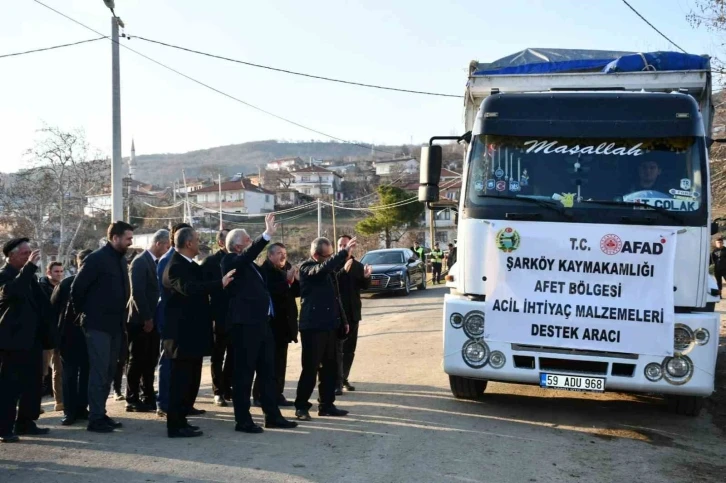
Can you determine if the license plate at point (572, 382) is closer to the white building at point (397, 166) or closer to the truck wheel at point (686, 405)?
the truck wheel at point (686, 405)

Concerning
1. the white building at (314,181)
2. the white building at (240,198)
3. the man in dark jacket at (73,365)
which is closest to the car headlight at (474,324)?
the man in dark jacket at (73,365)

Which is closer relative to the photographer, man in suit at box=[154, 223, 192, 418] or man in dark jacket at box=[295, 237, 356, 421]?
man in suit at box=[154, 223, 192, 418]

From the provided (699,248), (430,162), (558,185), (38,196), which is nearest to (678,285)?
(699,248)

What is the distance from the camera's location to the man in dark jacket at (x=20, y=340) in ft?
22.1

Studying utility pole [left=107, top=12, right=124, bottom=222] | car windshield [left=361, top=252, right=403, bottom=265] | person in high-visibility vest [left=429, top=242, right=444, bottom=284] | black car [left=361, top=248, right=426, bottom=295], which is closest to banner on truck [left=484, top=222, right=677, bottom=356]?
utility pole [left=107, top=12, right=124, bottom=222]

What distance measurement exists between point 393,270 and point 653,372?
17047mm

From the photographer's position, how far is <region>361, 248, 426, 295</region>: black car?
2391cm

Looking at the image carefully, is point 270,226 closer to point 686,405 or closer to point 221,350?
point 221,350

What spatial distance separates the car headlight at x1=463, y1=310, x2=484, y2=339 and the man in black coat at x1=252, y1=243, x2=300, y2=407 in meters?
1.93

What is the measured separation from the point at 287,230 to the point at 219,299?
62847mm

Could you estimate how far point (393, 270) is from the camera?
Result: 24.1 meters

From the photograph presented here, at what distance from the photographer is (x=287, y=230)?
232 ft

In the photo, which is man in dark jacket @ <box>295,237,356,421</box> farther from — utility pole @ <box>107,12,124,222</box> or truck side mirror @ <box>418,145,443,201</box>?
utility pole @ <box>107,12,124,222</box>

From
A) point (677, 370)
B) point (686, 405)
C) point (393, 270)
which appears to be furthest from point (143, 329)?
point (393, 270)
